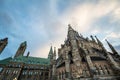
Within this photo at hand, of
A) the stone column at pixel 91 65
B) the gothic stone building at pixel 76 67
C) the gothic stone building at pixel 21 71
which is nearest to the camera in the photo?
the stone column at pixel 91 65

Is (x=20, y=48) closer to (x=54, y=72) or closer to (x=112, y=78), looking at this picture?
(x=54, y=72)

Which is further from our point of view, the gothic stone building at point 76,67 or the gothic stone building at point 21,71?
the gothic stone building at point 21,71

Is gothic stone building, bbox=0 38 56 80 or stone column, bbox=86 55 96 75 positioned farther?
gothic stone building, bbox=0 38 56 80

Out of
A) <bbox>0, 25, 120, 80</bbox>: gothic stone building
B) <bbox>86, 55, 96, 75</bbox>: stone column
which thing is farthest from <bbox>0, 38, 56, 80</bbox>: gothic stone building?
<bbox>86, 55, 96, 75</bbox>: stone column

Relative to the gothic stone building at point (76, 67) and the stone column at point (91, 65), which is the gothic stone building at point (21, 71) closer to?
the gothic stone building at point (76, 67)

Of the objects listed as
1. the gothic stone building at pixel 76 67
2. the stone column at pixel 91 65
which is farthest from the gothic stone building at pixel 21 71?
the stone column at pixel 91 65

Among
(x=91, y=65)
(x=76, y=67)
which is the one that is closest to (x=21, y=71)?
(x=76, y=67)

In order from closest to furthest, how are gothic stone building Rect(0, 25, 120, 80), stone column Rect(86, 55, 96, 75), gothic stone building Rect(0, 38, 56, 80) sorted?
1. stone column Rect(86, 55, 96, 75)
2. gothic stone building Rect(0, 25, 120, 80)
3. gothic stone building Rect(0, 38, 56, 80)

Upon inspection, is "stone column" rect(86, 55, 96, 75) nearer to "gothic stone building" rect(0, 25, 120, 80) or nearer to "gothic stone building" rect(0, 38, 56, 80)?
"gothic stone building" rect(0, 25, 120, 80)

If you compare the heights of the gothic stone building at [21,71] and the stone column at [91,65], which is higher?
the gothic stone building at [21,71]

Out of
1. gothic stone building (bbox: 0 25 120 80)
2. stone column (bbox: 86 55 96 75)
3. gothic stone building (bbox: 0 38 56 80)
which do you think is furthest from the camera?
gothic stone building (bbox: 0 38 56 80)

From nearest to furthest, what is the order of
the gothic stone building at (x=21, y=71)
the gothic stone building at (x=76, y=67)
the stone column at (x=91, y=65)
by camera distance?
1. the stone column at (x=91, y=65)
2. the gothic stone building at (x=76, y=67)
3. the gothic stone building at (x=21, y=71)

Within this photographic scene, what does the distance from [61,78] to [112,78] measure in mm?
16104

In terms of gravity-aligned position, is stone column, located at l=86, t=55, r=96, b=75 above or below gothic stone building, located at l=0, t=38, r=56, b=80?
below
